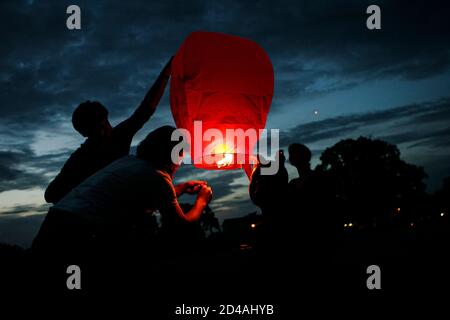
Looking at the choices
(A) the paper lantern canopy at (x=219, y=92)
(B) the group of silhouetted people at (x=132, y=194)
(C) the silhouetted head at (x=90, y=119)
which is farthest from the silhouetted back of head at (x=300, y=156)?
(C) the silhouetted head at (x=90, y=119)

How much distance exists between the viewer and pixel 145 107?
3012 millimetres

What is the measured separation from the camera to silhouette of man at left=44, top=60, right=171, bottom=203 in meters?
2.88

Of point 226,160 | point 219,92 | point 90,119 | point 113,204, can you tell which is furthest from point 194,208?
point 90,119

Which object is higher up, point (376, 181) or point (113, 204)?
point (376, 181)

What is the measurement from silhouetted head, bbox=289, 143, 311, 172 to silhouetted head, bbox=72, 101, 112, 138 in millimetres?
2119

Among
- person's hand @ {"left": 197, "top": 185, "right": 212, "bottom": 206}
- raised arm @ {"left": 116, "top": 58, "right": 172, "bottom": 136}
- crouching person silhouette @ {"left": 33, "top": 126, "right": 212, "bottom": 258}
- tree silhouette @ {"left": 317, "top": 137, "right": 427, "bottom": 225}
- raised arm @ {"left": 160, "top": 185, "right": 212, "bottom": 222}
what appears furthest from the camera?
tree silhouette @ {"left": 317, "top": 137, "right": 427, "bottom": 225}

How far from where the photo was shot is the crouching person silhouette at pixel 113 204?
230cm

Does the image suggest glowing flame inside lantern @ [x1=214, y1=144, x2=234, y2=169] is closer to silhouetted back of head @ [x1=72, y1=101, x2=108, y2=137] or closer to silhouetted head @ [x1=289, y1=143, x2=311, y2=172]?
silhouetted back of head @ [x1=72, y1=101, x2=108, y2=137]

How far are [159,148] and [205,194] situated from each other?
1.94ft

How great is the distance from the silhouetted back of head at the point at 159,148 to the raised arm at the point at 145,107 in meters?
0.43

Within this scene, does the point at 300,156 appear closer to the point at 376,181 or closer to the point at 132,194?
the point at 132,194

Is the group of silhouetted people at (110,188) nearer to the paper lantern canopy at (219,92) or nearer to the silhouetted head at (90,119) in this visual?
the silhouetted head at (90,119)

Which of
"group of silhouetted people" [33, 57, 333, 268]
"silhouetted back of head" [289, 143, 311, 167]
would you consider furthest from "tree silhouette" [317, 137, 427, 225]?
"group of silhouetted people" [33, 57, 333, 268]
